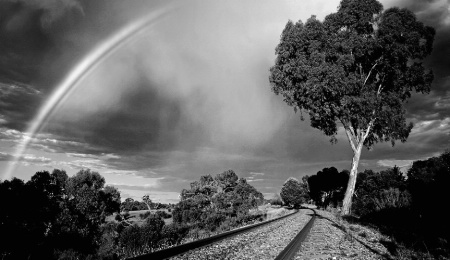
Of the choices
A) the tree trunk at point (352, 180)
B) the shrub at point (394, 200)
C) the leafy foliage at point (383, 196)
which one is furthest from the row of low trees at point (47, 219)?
the tree trunk at point (352, 180)

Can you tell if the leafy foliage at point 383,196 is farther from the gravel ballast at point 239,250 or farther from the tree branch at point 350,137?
the gravel ballast at point 239,250

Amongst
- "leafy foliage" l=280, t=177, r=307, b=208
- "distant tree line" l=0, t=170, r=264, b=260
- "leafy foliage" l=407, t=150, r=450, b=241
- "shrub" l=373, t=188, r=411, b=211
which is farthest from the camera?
"leafy foliage" l=280, t=177, r=307, b=208

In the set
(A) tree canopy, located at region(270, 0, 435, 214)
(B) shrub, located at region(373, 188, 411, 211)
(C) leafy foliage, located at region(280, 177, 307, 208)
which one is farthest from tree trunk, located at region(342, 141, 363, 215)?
(C) leafy foliage, located at region(280, 177, 307, 208)

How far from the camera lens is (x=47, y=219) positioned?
16.9m

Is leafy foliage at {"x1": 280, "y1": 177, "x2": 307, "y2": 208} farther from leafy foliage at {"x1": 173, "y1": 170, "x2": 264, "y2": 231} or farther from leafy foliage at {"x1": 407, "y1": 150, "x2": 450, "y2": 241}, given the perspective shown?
leafy foliage at {"x1": 407, "y1": 150, "x2": 450, "y2": 241}

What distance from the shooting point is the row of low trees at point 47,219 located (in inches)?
458

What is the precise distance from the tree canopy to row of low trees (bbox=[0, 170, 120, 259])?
19998 mm

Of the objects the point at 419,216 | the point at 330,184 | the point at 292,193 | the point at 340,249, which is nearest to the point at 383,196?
the point at 419,216

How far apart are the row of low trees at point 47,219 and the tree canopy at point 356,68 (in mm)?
19998

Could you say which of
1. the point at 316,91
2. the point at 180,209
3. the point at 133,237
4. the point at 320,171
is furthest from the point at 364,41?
the point at 320,171

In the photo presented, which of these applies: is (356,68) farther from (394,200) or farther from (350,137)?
(394,200)

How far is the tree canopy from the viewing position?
A: 22.0 m

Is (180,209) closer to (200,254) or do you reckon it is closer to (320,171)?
(200,254)

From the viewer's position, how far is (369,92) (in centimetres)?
2314
